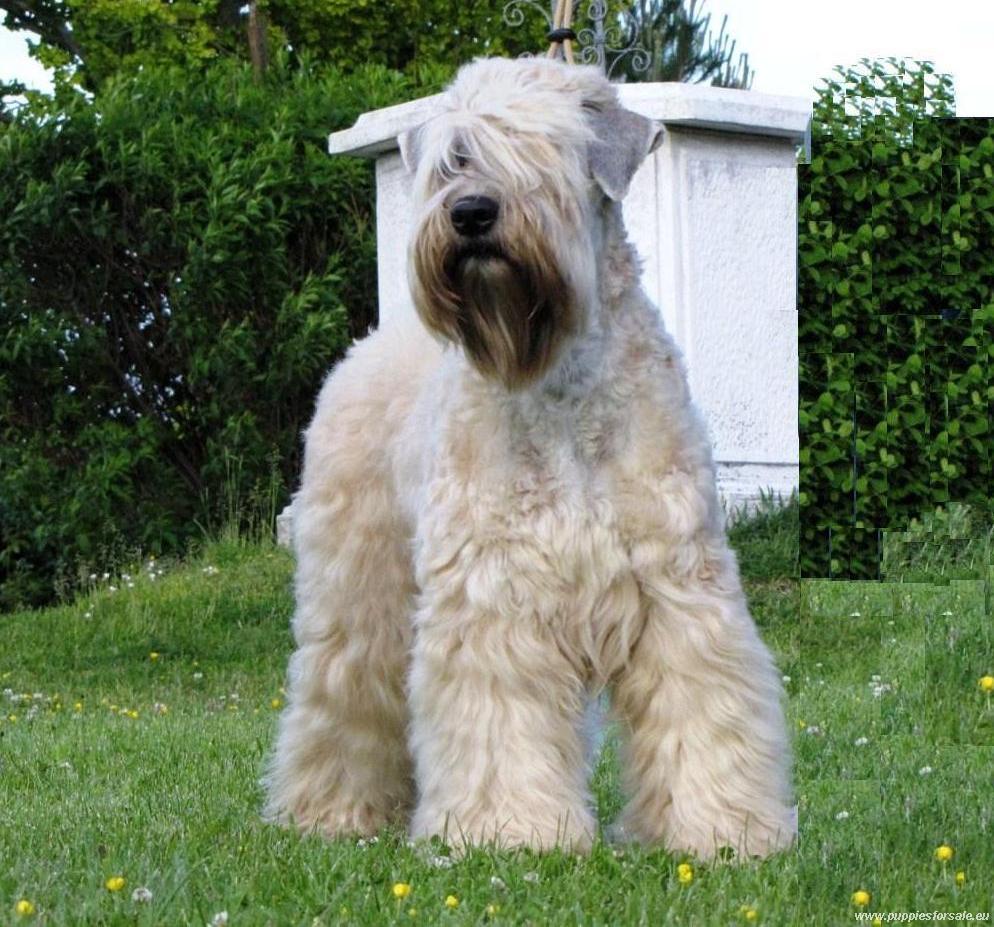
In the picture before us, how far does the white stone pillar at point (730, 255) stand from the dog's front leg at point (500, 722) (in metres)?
4.74

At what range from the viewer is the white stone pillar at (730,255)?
9000 millimetres

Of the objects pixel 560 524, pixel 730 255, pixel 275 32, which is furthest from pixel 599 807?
pixel 275 32

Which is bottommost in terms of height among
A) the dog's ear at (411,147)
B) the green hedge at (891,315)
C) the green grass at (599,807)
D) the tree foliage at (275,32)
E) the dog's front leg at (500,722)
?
the green grass at (599,807)

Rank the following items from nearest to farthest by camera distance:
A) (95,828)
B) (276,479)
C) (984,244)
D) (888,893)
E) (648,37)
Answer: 1. (888,893)
2. (984,244)
3. (95,828)
4. (276,479)
5. (648,37)

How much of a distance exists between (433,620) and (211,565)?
666 cm

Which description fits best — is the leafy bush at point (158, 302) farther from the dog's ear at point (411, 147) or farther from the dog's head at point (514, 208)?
the dog's head at point (514, 208)

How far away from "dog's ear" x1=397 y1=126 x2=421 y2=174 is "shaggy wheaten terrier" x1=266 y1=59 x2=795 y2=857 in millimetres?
63

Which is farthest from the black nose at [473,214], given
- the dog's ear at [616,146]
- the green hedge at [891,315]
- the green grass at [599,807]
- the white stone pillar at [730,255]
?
the white stone pillar at [730,255]

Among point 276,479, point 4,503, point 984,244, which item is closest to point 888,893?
point 984,244

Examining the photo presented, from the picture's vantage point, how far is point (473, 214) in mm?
4113

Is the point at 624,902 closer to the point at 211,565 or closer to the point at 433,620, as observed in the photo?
the point at 433,620

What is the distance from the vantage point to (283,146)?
1173 cm

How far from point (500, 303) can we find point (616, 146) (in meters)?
0.55

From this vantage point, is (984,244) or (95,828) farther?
(95,828)
